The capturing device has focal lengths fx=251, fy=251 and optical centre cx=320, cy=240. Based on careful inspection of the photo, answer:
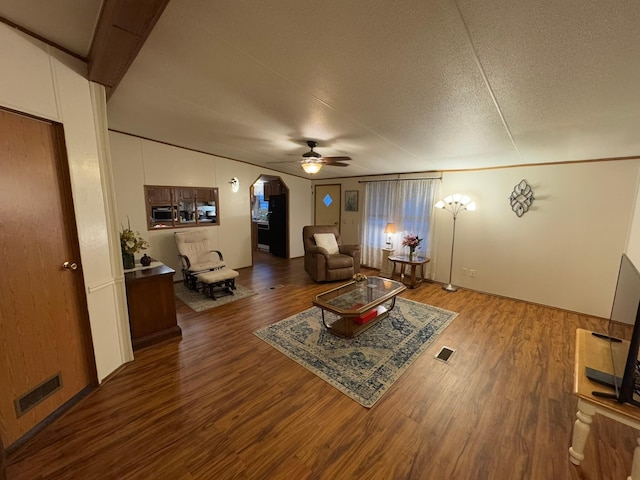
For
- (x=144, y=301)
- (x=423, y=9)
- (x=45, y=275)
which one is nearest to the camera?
(x=423, y=9)

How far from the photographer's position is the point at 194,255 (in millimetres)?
4516

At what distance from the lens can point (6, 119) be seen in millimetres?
1492

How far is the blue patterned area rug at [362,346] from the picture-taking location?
2203mm

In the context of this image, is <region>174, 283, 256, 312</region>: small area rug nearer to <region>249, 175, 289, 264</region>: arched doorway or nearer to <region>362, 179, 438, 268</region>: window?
<region>249, 175, 289, 264</region>: arched doorway

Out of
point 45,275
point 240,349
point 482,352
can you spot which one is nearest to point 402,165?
point 482,352

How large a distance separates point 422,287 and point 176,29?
15.5ft

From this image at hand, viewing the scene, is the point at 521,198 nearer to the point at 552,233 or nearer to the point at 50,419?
the point at 552,233

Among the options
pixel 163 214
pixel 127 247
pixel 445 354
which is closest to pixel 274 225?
pixel 163 214

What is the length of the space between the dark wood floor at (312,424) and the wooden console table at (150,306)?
6.1 inches

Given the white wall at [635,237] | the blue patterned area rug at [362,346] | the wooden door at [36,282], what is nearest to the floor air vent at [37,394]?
the wooden door at [36,282]

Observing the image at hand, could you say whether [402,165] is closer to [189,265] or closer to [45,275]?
[189,265]

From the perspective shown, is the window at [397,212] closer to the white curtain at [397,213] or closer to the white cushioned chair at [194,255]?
the white curtain at [397,213]

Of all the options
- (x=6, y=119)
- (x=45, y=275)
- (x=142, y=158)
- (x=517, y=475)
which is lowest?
(x=517, y=475)

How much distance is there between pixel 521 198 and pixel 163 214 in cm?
594
